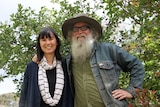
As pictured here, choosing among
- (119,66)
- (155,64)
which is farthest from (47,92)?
(155,64)

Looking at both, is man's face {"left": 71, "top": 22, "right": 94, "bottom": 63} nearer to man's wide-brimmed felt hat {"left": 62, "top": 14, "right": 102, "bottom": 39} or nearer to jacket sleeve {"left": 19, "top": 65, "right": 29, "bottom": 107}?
man's wide-brimmed felt hat {"left": 62, "top": 14, "right": 102, "bottom": 39}

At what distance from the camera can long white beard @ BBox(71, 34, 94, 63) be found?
4.09 m

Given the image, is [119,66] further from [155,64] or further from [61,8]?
[61,8]

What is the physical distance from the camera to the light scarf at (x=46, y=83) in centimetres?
398

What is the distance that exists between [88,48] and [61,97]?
0.54 meters

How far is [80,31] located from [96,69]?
428 millimetres

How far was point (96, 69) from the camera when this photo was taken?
3.94 metres

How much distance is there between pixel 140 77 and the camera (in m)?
4.00

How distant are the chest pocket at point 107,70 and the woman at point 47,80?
0.39 m

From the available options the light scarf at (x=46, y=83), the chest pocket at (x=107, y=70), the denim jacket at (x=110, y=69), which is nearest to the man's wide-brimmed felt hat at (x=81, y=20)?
the denim jacket at (x=110, y=69)

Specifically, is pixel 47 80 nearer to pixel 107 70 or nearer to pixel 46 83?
pixel 46 83

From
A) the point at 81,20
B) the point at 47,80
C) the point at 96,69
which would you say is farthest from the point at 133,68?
the point at 47,80

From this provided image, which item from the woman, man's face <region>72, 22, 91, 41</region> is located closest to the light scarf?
the woman

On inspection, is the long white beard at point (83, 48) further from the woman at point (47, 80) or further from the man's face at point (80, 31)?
the woman at point (47, 80)
